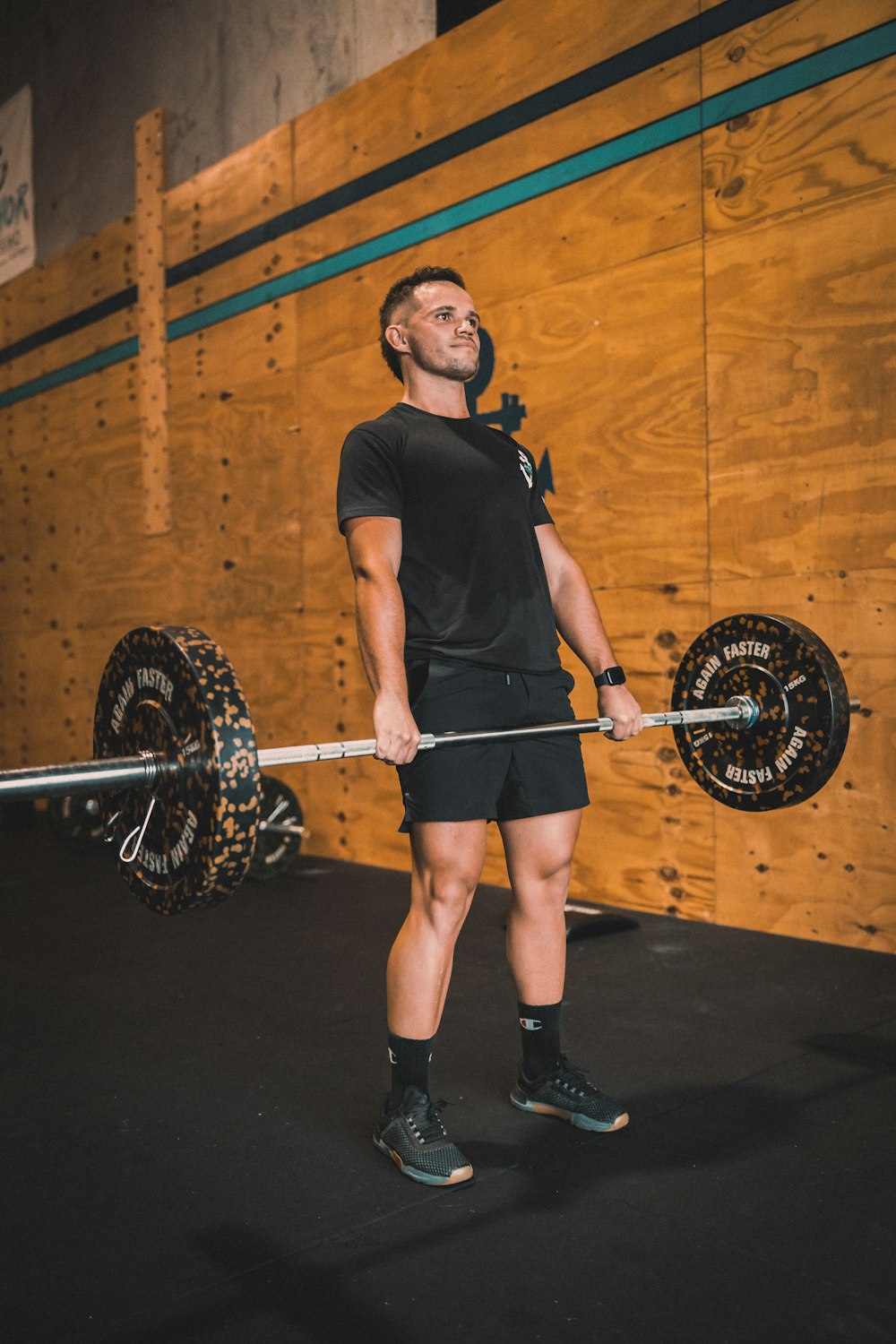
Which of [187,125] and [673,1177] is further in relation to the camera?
[187,125]

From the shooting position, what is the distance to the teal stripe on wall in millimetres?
2457

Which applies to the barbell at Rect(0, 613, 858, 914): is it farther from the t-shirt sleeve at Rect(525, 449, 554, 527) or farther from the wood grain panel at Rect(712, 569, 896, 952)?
the wood grain panel at Rect(712, 569, 896, 952)

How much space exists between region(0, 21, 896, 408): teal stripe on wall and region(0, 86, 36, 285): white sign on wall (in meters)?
1.87

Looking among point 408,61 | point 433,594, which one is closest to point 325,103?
point 408,61

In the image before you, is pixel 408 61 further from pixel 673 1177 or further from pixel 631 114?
pixel 673 1177

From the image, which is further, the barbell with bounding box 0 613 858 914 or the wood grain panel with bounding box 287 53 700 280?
the wood grain panel with bounding box 287 53 700 280

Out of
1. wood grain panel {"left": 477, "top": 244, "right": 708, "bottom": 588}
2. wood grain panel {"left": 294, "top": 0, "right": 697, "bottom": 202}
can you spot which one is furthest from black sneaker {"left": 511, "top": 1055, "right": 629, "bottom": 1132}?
wood grain panel {"left": 294, "top": 0, "right": 697, "bottom": 202}

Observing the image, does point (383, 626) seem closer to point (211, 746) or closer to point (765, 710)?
point (211, 746)

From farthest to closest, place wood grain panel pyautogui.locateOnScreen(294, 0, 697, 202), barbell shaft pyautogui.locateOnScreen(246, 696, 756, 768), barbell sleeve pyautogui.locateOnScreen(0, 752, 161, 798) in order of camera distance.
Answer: wood grain panel pyautogui.locateOnScreen(294, 0, 697, 202) < barbell shaft pyautogui.locateOnScreen(246, 696, 756, 768) < barbell sleeve pyautogui.locateOnScreen(0, 752, 161, 798)

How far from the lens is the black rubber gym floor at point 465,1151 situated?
1188mm

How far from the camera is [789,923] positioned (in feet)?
8.67

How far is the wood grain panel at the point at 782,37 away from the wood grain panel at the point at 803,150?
10 cm

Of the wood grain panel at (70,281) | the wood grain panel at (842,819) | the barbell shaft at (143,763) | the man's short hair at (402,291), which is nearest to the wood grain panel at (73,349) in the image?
the wood grain panel at (70,281)

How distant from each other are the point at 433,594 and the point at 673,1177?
2.84 ft
